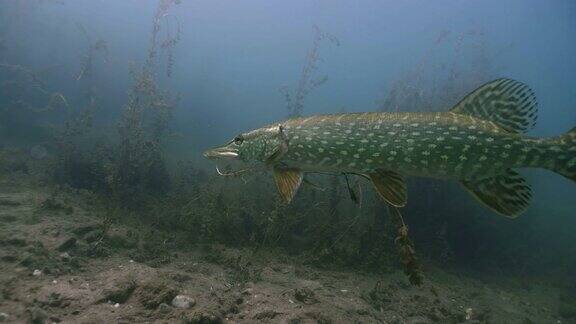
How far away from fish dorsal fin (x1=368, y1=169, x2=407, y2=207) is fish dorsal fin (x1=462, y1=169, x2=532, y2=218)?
0.83 metres

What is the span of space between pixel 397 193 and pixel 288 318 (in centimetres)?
189

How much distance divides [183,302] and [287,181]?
1784 millimetres

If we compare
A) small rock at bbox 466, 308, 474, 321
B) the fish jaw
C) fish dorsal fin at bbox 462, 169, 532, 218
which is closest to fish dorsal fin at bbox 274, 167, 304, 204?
the fish jaw

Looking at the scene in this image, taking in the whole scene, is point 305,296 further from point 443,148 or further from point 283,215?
point 443,148

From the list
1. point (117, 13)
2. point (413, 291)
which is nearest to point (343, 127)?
point (413, 291)

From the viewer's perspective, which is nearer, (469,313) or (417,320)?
(417,320)

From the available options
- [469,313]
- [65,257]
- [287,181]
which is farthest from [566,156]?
[65,257]

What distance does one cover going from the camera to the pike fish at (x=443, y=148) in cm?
384

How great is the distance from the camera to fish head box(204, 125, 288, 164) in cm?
451

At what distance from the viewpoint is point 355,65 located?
457 ft

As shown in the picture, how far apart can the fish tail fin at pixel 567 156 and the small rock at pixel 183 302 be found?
4021mm

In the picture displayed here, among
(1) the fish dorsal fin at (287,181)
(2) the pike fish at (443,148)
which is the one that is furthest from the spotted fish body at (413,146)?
(1) the fish dorsal fin at (287,181)

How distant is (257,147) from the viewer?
15.5 ft

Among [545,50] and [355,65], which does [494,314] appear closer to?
[545,50]
